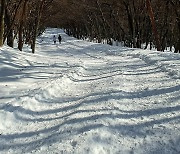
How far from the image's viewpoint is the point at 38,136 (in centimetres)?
530

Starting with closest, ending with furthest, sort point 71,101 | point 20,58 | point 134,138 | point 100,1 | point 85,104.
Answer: point 134,138 → point 85,104 → point 71,101 → point 20,58 → point 100,1

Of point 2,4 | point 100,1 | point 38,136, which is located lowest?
point 38,136

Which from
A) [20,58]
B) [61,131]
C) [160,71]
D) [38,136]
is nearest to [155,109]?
[61,131]

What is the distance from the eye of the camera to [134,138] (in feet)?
15.8

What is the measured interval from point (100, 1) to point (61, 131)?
106 feet

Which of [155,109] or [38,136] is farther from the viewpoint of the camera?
[155,109]

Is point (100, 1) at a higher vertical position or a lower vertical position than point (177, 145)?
higher

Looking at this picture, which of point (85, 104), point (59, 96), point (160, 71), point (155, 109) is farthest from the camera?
point (160, 71)

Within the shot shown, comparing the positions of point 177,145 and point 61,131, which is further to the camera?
point 61,131

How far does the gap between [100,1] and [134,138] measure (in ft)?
107

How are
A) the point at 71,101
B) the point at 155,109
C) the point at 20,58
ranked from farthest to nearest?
the point at 20,58
the point at 71,101
the point at 155,109

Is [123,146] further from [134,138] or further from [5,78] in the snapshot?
[5,78]

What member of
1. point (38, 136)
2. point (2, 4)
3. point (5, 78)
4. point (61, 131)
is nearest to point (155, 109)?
point (61, 131)

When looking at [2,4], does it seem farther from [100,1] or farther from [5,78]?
[100,1]
